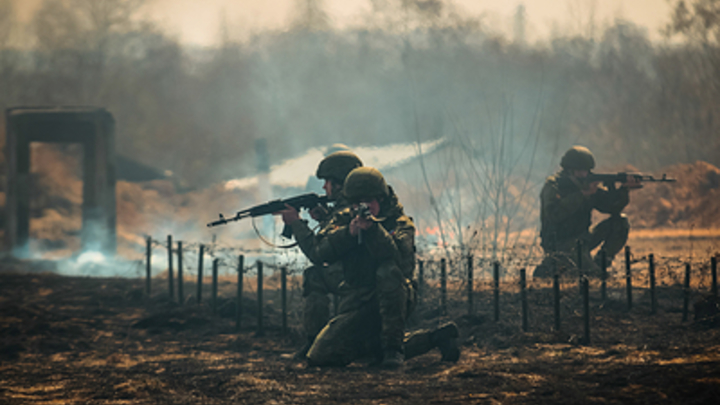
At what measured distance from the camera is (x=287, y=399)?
18.8ft

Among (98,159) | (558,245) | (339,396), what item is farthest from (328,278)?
(98,159)

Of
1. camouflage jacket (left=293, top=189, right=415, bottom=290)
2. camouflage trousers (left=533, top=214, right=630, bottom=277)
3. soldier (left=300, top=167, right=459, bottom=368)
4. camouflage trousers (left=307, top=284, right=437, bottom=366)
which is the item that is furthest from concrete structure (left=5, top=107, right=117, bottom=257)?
camouflage trousers (left=307, top=284, right=437, bottom=366)

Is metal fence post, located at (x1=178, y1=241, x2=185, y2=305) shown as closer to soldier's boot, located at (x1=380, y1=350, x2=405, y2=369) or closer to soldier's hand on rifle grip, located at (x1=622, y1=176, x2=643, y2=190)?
soldier's boot, located at (x1=380, y1=350, x2=405, y2=369)

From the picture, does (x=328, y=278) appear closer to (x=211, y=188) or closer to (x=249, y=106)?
(x=211, y=188)

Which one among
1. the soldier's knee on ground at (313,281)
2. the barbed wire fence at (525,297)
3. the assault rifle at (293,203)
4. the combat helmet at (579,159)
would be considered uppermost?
the combat helmet at (579,159)

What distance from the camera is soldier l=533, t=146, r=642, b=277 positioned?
12227mm

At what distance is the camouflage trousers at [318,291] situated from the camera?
25.2ft

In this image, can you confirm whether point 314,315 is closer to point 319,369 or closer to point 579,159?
point 319,369

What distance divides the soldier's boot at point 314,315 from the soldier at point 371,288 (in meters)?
0.56

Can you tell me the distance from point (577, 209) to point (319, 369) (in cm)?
711

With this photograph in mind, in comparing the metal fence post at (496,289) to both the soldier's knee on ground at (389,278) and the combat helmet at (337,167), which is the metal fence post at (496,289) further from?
the combat helmet at (337,167)

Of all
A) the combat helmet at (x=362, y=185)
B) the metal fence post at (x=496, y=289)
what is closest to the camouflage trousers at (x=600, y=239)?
the metal fence post at (x=496, y=289)

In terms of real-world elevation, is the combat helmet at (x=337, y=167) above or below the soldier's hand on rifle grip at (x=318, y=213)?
above

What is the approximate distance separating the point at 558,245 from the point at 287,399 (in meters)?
8.13
